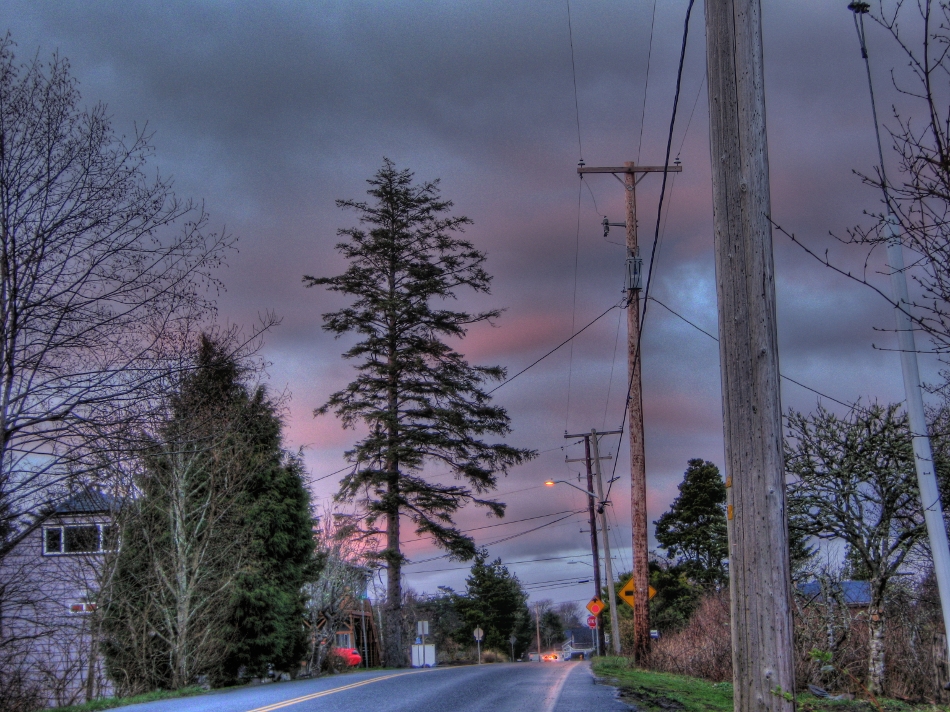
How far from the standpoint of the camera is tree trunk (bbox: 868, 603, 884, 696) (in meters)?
12.4

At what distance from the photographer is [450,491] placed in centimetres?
3356

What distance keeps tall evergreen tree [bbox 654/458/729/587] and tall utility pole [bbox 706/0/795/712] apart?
153ft

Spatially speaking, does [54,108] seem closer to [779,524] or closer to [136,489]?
[779,524]

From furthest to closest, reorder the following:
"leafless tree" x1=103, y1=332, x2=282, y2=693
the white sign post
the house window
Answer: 1. the white sign post
2. "leafless tree" x1=103, y1=332, x2=282, y2=693
3. the house window

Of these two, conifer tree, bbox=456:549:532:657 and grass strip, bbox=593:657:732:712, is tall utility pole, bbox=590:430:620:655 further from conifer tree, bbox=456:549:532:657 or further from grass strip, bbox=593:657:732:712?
conifer tree, bbox=456:549:532:657

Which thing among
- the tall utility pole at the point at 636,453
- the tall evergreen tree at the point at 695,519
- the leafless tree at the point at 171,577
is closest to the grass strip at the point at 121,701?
the leafless tree at the point at 171,577

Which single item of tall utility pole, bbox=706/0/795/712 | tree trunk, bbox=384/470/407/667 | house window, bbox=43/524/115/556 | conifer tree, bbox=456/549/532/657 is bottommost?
conifer tree, bbox=456/549/532/657

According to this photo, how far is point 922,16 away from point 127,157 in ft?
24.0

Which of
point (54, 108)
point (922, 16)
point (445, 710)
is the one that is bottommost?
point (445, 710)

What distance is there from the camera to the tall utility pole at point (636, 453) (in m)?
20.8

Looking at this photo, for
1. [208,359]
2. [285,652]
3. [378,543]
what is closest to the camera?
[208,359]

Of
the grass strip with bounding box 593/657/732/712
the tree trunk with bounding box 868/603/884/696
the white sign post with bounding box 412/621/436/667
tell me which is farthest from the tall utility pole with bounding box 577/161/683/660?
the white sign post with bounding box 412/621/436/667

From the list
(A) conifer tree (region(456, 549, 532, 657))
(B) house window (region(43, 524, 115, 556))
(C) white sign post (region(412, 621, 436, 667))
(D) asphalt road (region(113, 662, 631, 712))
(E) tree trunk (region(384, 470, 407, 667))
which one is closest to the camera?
(D) asphalt road (region(113, 662, 631, 712))

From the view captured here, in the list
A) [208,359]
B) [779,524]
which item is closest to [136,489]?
[208,359]
